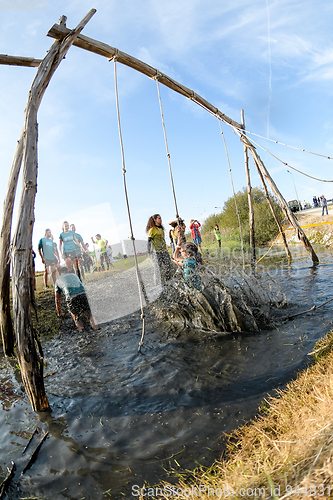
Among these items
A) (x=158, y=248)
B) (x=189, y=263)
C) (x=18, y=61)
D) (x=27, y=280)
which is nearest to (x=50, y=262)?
(x=158, y=248)

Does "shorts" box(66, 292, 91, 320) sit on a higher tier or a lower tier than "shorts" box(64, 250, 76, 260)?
lower

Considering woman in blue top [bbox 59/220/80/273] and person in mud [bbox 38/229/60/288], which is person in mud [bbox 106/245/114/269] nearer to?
woman in blue top [bbox 59/220/80/273]

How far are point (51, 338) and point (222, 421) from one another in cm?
505

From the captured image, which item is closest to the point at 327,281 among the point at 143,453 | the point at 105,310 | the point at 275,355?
the point at 275,355

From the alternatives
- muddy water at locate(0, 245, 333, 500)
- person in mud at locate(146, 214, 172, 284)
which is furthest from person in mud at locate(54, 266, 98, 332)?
person in mud at locate(146, 214, 172, 284)

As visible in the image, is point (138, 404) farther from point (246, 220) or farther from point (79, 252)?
point (246, 220)

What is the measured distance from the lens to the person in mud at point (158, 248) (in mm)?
8516

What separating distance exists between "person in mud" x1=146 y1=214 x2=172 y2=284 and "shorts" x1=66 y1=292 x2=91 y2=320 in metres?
2.58

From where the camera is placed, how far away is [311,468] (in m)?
1.58

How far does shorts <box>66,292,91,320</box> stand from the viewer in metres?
6.37

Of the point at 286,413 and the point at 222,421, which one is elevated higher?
the point at 286,413

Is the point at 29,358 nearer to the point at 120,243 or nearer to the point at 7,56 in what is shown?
the point at 120,243

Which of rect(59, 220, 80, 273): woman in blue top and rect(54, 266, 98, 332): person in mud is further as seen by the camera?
rect(59, 220, 80, 273): woman in blue top

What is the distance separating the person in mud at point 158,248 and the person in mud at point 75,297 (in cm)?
258
